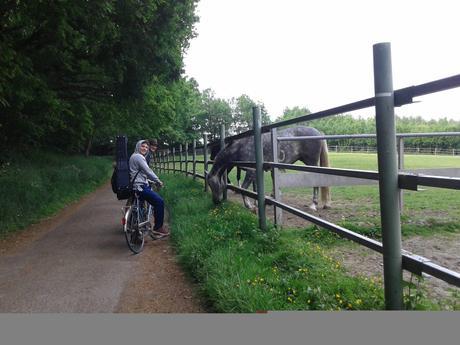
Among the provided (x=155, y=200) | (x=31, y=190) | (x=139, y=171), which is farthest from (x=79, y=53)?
(x=155, y=200)

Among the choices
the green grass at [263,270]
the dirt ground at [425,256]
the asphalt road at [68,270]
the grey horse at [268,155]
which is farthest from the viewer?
the grey horse at [268,155]

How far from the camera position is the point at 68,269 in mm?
5258

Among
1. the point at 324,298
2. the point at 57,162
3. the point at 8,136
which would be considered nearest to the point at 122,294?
the point at 324,298

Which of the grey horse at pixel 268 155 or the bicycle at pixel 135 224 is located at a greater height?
the grey horse at pixel 268 155

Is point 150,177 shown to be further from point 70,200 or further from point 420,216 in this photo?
point 70,200

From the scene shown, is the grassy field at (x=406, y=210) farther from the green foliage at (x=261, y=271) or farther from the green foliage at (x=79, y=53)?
the green foliage at (x=79, y=53)

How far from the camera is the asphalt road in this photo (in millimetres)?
3990

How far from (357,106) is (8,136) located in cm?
1428

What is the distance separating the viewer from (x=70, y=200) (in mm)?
13078

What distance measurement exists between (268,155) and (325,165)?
52.0 inches

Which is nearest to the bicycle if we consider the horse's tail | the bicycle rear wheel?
the bicycle rear wheel

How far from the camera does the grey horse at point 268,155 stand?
835cm

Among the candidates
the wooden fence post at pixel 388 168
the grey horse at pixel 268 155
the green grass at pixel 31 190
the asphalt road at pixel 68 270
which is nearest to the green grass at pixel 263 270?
the wooden fence post at pixel 388 168

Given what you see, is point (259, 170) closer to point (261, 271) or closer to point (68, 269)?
point (261, 271)
